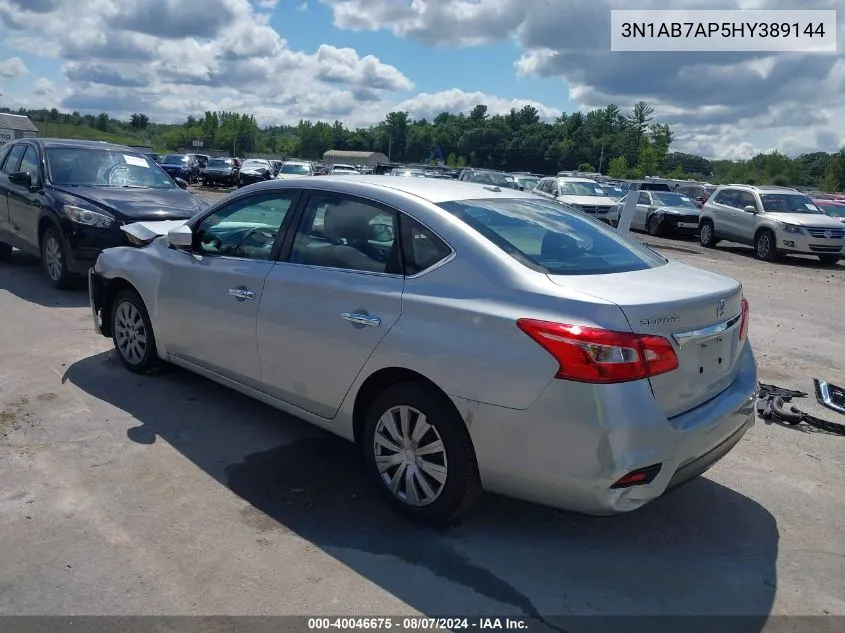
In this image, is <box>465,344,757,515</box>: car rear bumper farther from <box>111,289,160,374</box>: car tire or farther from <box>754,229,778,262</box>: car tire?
<box>754,229,778,262</box>: car tire

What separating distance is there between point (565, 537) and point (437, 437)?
857 millimetres

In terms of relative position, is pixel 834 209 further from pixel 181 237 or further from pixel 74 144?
pixel 181 237

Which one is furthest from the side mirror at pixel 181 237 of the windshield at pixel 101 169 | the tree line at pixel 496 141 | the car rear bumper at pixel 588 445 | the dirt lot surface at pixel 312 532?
the tree line at pixel 496 141

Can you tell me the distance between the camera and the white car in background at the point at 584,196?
69.5 ft

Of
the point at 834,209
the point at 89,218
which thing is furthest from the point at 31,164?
the point at 834,209

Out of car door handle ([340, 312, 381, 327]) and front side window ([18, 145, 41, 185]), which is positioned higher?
front side window ([18, 145, 41, 185])

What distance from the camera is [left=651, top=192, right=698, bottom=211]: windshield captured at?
22.5 m

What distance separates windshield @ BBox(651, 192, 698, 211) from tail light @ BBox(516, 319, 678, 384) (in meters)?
20.8

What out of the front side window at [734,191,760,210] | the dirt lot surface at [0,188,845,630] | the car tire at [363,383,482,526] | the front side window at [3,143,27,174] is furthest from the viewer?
the front side window at [734,191,760,210]

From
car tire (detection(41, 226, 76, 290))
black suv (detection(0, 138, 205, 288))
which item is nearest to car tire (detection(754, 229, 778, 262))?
black suv (detection(0, 138, 205, 288))

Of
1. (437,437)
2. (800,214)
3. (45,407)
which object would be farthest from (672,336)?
(800,214)

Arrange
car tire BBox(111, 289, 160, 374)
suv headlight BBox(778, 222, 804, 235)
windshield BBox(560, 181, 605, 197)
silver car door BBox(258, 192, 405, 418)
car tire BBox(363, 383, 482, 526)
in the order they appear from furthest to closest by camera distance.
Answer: windshield BBox(560, 181, 605, 197), suv headlight BBox(778, 222, 804, 235), car tire BBox(111, 289, 160, 374), silver car door BBox(258, 192, 405, 418), car tire BBox(363, 383, 482, 526)

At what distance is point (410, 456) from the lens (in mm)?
3633

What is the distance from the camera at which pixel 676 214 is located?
21844mm
